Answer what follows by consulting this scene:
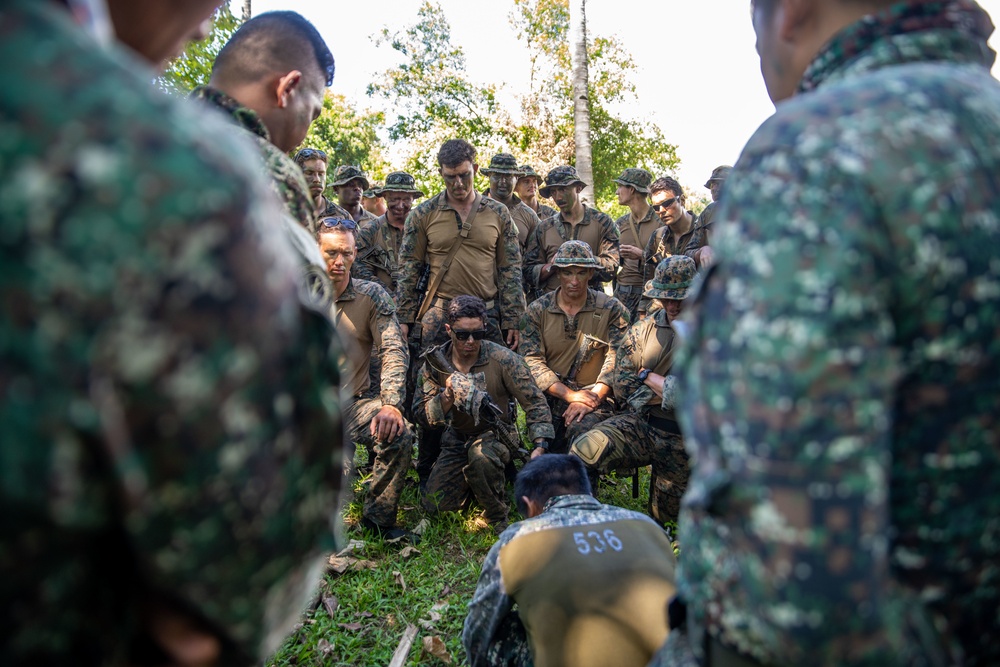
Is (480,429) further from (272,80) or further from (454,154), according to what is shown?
(272,80)

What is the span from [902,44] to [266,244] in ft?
3.28

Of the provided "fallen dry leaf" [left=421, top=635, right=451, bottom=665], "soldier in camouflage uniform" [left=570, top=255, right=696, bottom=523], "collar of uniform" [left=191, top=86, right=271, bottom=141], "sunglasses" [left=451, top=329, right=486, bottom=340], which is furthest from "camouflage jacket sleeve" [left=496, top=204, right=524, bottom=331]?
"collar of uniform" [left=191, top=86, right=271, bottom=141]

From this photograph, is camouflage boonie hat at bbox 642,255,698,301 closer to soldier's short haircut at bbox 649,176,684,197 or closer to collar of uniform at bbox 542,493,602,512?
soldier's short haircut at bbox 649,176,684,197

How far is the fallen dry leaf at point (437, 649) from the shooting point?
3660mm

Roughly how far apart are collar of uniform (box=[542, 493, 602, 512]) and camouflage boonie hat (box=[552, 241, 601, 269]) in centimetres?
339

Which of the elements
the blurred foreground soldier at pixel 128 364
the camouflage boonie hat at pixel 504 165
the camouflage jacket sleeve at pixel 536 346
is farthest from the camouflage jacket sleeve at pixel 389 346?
Result: the blurred foreground soldier at pixel 128 364

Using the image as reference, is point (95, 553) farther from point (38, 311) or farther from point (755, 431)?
point (755, 431)

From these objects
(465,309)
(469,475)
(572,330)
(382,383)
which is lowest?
Result: (469,475)

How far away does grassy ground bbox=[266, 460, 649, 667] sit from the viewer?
3713mm

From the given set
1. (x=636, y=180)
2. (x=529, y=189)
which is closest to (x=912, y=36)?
(x=636, y=180)

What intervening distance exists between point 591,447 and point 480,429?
86cm

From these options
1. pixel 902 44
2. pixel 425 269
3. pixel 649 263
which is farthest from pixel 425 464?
pixel 902 44

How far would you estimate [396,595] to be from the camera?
4.35 meters

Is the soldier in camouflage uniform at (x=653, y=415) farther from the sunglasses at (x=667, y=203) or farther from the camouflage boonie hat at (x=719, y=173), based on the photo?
the camouflage boonie hat at (x=719, y=173)
